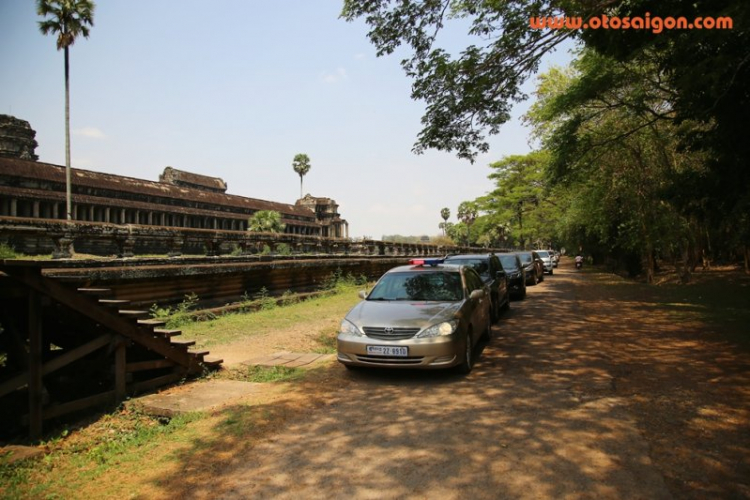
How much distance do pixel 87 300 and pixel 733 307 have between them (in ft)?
47.0

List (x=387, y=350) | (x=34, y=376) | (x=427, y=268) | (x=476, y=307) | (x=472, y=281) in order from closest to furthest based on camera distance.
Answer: (x=34, y=376), (x=387, y=350), (x=476, y=307), (x=427, y=268), (x=472, y=281)

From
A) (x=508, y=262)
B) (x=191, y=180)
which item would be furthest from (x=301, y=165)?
(x=508, y=262)

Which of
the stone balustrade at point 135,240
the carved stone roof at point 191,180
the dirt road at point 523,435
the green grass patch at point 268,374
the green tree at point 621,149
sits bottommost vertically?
the green grass patch at point 268,374

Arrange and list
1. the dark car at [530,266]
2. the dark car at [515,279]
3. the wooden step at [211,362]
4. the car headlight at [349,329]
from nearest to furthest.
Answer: the car headlight at [349,329]
the wooden step at [211,362]
the dark car at [515,279]
the dark car at [530,266]

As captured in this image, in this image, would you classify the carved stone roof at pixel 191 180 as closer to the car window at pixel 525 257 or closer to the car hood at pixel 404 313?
the car window at pixel 525 257

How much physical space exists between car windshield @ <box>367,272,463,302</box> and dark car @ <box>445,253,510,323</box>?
332 cm

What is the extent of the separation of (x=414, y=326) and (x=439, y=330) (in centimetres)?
34

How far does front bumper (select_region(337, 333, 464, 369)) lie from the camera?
5.55 metres

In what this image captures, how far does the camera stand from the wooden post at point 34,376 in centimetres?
416

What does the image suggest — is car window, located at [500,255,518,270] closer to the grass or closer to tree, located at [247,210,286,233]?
the grass

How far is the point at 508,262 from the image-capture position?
51.5 ft

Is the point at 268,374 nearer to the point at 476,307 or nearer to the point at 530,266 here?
the point at 476,307

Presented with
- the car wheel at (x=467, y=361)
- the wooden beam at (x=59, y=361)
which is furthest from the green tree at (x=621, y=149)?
the wooden beam at (x=59, y=361)

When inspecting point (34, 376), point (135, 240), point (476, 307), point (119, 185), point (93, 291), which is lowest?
point (34, 376)
